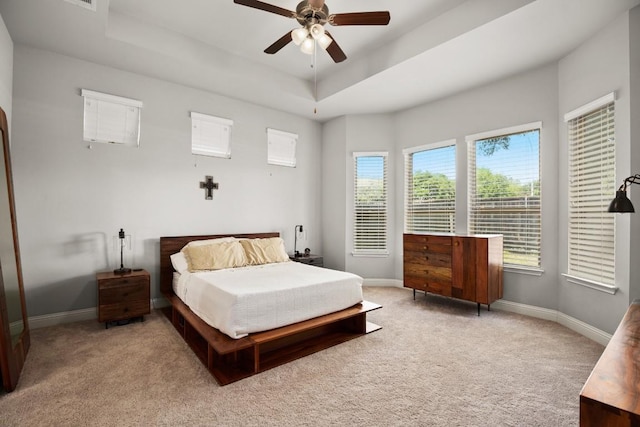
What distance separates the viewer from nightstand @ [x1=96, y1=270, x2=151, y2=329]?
338 cm

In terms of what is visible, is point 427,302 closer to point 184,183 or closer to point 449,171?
point 449,171

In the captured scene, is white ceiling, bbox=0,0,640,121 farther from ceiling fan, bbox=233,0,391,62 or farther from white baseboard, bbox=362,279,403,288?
white baseboard, bbox=362,279,403,288

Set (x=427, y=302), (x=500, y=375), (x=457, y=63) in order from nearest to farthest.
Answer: (x=500, y=375)
(x=457, y=63)
(x=427, y=302)

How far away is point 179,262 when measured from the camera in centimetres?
395

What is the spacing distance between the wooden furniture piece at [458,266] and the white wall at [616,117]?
0.72 meters

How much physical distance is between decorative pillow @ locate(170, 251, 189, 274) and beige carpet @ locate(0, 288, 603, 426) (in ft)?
2.24

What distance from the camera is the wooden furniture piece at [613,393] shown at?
0.92m

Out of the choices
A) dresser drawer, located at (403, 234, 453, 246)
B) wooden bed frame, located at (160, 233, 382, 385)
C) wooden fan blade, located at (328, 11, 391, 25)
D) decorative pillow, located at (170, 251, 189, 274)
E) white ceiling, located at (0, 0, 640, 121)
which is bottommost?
wooden bed frame, located at (160, 233, 382, 385)

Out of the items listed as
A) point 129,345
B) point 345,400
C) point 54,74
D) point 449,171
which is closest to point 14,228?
point 129,345

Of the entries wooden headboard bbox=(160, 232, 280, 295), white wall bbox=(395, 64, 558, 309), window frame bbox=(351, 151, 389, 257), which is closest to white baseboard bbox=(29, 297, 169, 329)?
wooden headboard bbox=(160, 232, 280, 295)

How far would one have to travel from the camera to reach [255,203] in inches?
204

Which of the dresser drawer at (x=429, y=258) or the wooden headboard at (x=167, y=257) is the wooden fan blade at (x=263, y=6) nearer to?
the wooden headboard at (x=167, y=257)

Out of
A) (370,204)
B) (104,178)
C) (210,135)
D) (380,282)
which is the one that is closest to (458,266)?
(380,282)

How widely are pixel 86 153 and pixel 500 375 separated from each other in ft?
15.9
